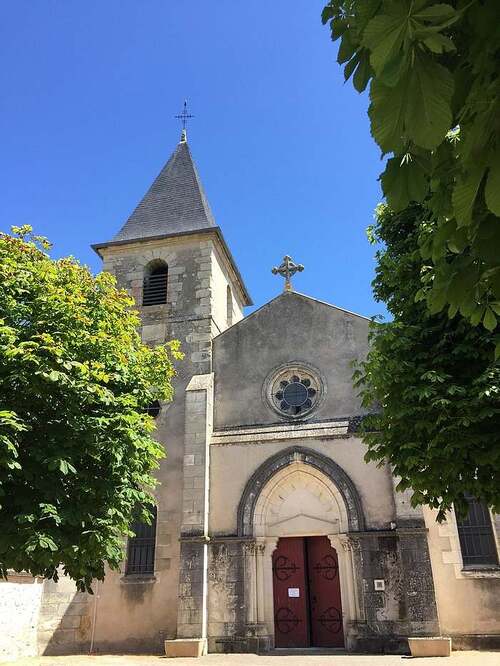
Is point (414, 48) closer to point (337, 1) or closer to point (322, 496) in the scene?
point (337, 1)

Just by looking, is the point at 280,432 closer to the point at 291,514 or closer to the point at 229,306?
the point at 291,514

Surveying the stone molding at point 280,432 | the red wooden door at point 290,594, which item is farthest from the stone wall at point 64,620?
the stone molding at point 280,432

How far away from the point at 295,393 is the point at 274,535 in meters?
3.53

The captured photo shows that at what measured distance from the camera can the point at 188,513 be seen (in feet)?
43.6

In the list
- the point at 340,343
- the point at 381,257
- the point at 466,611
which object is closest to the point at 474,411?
the point at 381,257

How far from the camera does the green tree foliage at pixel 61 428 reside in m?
7.37

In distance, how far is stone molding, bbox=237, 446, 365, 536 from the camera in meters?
12.8

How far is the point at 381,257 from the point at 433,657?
7583 mm

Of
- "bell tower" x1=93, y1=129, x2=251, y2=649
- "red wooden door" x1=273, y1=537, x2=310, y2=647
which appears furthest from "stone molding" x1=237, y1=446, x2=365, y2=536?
"red wooden door" x1=273, y1=537, x2=310, y2=647

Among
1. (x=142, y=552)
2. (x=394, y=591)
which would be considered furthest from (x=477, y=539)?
(x=142, y=552)

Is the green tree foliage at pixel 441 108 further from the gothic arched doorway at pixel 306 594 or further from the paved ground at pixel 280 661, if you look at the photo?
the gothic arched doorway at pixel 306 594

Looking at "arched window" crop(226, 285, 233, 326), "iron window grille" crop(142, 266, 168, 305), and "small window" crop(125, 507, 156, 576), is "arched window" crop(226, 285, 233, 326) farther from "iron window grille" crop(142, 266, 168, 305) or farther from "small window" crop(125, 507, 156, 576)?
"small window" crop(125, 507, 156, 576)

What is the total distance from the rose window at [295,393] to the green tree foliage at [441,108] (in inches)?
466

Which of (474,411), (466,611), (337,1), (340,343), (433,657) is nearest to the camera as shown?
(337,1)
